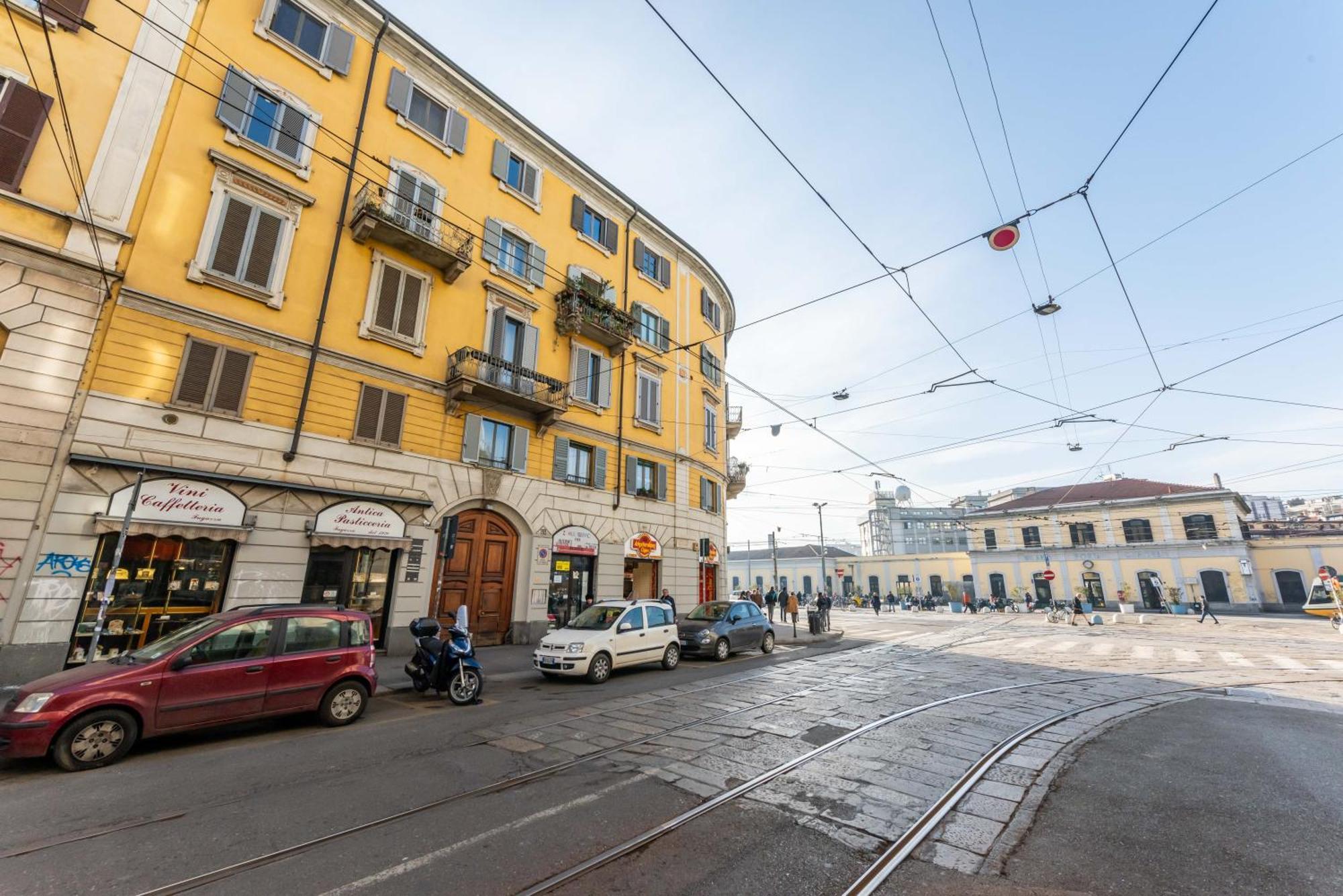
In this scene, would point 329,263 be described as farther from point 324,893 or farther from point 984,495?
point 984,495

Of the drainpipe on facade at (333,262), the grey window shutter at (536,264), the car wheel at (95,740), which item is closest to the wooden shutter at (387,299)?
the drainpipe on facade at (333,262)

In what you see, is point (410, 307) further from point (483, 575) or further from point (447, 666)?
point (447, 666)

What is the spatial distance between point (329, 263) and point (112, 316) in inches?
177

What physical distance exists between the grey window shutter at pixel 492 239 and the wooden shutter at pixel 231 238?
6.21 m

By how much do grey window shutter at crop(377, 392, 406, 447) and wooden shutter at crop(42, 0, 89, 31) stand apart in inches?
356

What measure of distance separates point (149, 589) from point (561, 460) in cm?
1043

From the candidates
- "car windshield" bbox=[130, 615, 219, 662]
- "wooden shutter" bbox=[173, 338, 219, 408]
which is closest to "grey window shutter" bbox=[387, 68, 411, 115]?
"wooden shutter" bbox=[173, 338, 219, 408]

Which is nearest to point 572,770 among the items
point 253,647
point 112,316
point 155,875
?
point 155,875

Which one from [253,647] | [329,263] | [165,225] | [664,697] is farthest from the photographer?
[329,263]

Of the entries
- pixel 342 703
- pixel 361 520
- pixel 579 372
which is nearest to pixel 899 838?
pixel 342 703

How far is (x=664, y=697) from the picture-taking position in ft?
31.6

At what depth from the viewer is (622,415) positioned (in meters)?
21.1

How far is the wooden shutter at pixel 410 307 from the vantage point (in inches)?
599

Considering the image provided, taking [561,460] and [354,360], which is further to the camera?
[561,460]
